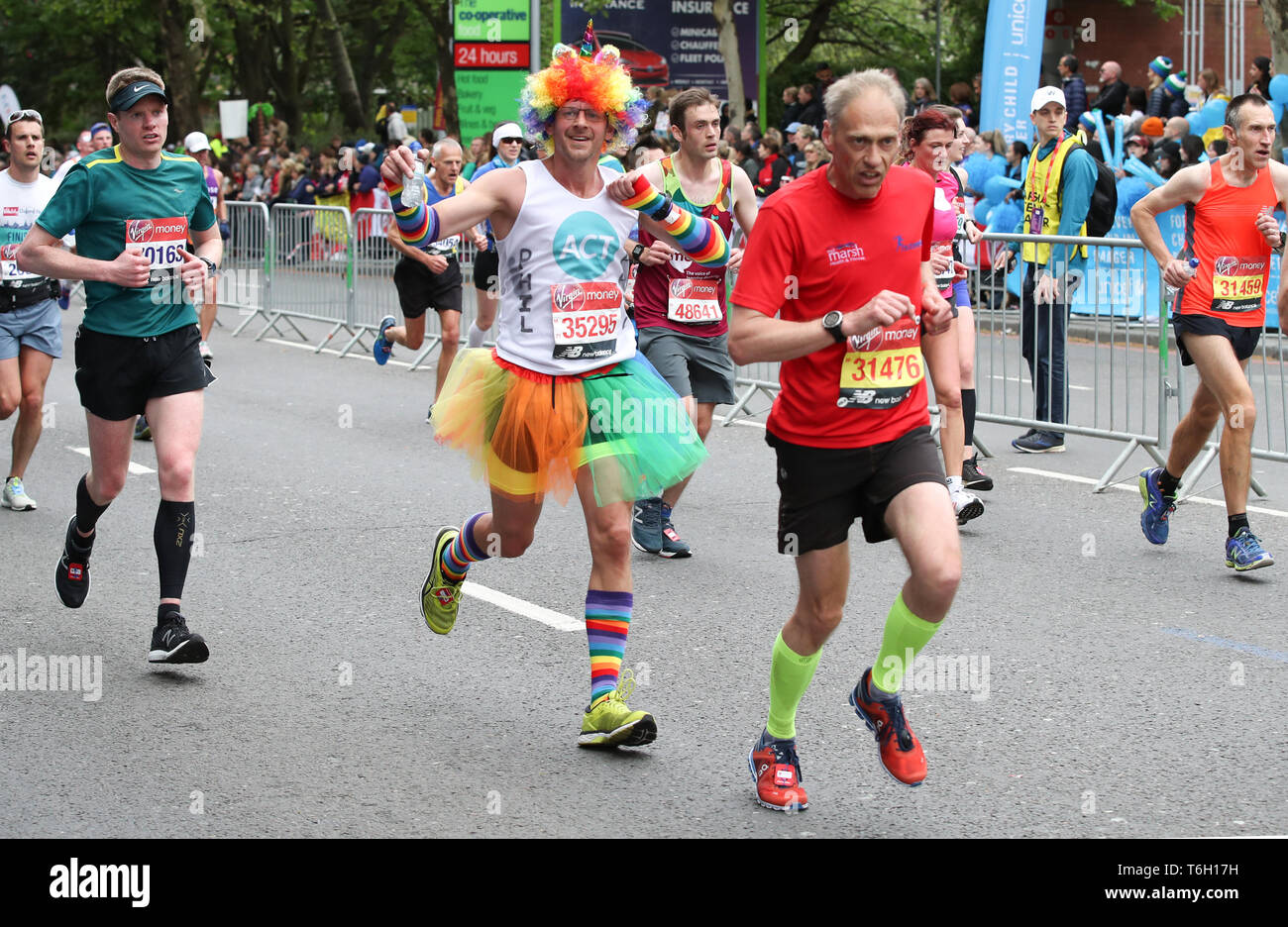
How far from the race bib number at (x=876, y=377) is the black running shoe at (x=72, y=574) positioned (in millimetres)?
3397

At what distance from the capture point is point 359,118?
41.4m

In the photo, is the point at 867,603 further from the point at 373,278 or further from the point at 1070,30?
the point at 1070,30

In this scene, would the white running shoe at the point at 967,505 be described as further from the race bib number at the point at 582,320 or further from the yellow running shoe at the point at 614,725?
the yellow running shoe at the point at 614,725

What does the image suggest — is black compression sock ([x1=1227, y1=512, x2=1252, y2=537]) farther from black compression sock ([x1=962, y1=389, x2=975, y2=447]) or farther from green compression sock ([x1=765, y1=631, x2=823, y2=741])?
green compression sock ([x1=765, y1=631, x2=823, y2=741])

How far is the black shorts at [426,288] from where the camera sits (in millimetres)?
12094

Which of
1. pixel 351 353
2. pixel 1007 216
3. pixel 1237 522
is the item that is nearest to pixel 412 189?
pixel 1237 522

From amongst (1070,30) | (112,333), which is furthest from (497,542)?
(1070,30)

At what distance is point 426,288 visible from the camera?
12117mm

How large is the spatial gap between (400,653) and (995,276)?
6.61m

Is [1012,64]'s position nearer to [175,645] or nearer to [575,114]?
[575,114]

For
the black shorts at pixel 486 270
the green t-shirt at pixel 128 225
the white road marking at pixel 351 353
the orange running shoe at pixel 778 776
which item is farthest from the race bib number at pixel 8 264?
the white road marking at pixel 351 353

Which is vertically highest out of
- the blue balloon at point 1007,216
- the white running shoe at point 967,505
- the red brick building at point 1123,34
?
the red brick building at point 1123,34

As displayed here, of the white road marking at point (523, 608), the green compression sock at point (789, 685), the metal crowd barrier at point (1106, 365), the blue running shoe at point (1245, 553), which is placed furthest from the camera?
the metal crowd barrier at point (1106, 365)

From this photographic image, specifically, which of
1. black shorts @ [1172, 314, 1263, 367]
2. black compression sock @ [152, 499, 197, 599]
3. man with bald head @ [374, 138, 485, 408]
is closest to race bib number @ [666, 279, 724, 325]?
black shorts @ [1172, 314, 1263, 367]
